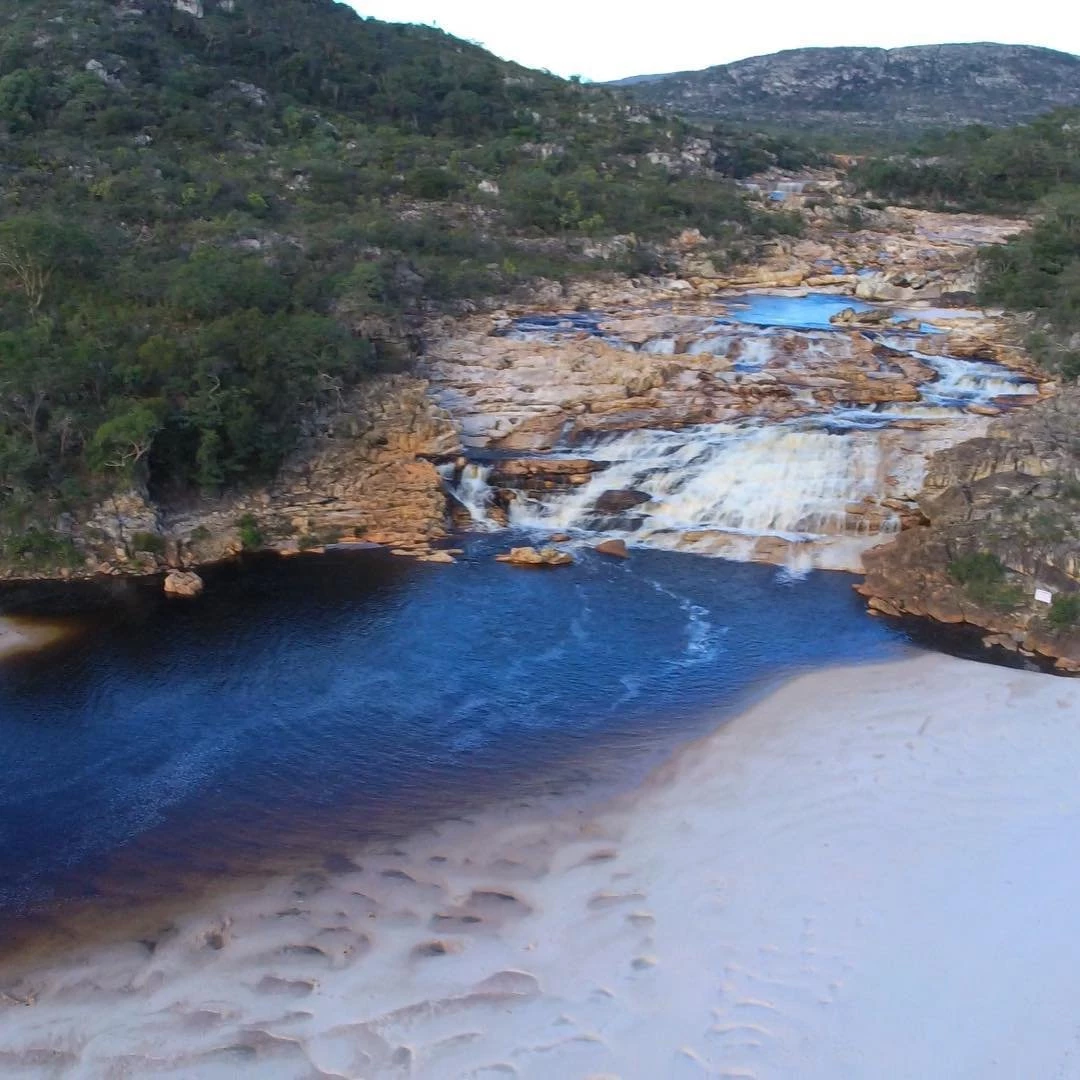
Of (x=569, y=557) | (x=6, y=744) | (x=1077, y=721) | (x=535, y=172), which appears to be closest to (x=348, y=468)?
(x=569, y=557)

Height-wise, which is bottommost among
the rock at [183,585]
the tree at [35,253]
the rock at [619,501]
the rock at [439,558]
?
the rock at [183,585]

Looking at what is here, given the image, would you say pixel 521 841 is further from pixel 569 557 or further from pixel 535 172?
pixel 535 172

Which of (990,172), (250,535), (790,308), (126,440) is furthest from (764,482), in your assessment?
(990,172)

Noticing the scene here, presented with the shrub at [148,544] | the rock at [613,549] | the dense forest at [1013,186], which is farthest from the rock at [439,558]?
the dense forest at [1013,186]

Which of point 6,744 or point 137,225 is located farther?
point 137,225

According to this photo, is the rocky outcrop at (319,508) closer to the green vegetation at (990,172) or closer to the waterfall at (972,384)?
the waterfall at (972,384)

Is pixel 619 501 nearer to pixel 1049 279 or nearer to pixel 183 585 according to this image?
pixel 183 585
